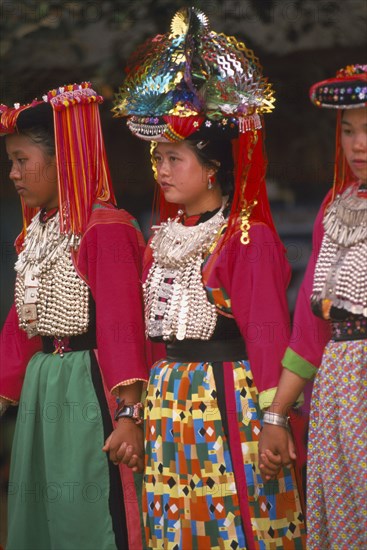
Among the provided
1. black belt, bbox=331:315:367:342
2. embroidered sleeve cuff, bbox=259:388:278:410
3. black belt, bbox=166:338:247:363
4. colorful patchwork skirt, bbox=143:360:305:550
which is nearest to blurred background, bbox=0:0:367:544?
black belt, bbox=166:338:247:363

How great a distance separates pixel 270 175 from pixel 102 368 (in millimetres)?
1789

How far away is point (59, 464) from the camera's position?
4250 millimetres

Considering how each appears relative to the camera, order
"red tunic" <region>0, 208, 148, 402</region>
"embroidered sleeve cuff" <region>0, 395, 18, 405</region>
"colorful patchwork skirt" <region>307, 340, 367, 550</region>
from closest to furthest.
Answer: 1. "colorful patchwork skirt" <region>307, 340, 367, 550</region>
2. "red tunic" <region>0, 208, 148, 402</region>
3. "embroidered sleeve cuff" <region>0, 395, 18, 405</region>

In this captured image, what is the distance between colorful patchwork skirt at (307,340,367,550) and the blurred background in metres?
1.89

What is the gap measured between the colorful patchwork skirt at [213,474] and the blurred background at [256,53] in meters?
1.59

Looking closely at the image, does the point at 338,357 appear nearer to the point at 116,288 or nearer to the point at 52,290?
the point at 116,288

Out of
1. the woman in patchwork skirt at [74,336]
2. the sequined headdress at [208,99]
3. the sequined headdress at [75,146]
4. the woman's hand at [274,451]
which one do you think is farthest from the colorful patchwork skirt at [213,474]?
the sequined headdress at [75,146]

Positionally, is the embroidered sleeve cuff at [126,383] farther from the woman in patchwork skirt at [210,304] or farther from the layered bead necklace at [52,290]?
the layered bead necklace at [52,290]

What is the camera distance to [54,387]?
4281mm

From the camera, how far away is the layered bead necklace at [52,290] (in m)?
4.26

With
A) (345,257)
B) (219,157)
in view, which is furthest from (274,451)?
(219,157)

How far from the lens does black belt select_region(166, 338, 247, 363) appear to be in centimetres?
391

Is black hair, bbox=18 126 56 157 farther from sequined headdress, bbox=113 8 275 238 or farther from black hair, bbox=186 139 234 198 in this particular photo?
black hair, bbox=186 139 234 198

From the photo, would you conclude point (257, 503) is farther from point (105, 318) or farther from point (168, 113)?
point (168, 113)
